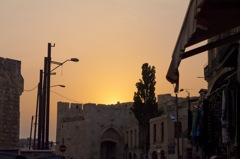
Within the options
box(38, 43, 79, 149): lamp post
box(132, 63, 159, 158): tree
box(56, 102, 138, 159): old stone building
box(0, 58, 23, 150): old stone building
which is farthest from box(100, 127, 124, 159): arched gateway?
box(38, 43, 79, 149): lamp post

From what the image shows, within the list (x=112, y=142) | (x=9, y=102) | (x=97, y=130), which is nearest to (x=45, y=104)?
(x=9, y=102)

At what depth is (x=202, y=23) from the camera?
4.23m

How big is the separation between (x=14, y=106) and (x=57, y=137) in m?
49.4

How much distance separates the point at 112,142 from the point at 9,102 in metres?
44.8

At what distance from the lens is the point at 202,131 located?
948 centimetres

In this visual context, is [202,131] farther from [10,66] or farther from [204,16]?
[10,66]

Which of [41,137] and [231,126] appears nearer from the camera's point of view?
[231,126]

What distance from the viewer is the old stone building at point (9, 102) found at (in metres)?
26.7

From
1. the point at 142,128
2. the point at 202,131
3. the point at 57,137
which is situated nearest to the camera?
the point at 202,131

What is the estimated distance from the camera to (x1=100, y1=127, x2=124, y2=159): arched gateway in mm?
69188

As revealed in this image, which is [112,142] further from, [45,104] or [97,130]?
[45,104]

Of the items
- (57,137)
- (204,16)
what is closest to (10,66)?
(204,16)

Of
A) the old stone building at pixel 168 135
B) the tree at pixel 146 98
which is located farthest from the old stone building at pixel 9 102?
the tree at pixel 146 98

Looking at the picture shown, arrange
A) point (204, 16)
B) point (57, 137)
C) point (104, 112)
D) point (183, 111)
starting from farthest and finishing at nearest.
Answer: point (57, 137)
point (104, 112)
point (183, 111)
point (204, 16)
